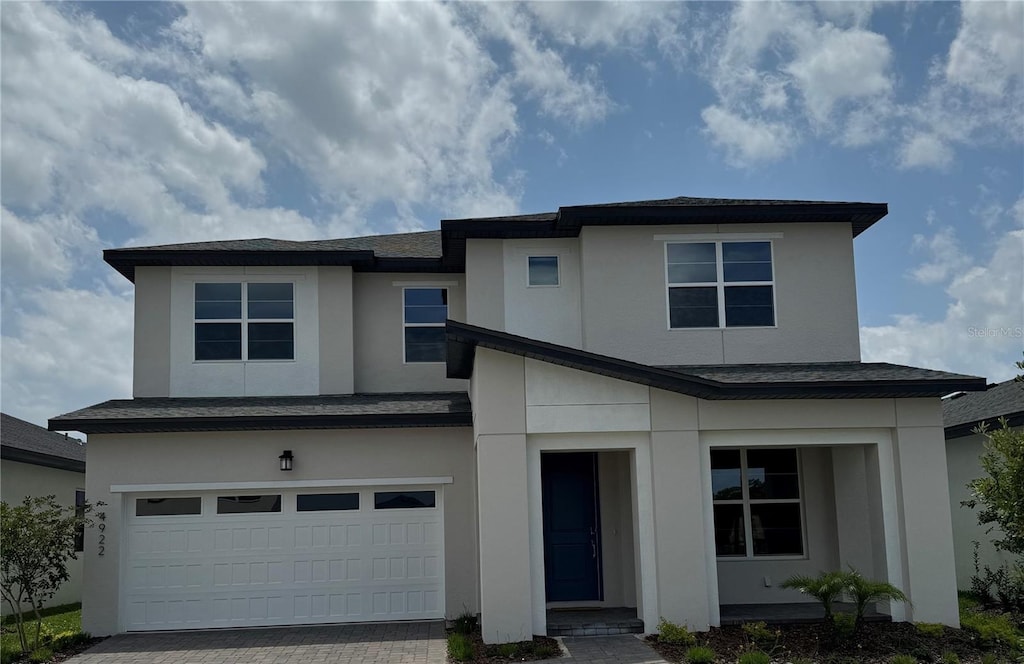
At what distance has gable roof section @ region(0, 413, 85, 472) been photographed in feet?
57.2

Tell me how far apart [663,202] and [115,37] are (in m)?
9.16

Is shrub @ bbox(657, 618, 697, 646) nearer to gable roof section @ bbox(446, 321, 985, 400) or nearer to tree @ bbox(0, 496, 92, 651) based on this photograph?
gable roof section @ bbox(446, 321, 985, 400)

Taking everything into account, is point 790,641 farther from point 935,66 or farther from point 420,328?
point 935,66

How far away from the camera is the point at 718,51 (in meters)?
14.5

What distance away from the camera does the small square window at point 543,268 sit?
15.3 meters

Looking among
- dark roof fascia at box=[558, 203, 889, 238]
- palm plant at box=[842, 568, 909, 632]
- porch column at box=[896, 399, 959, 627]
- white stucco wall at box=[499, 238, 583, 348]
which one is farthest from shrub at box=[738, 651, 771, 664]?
dark roof fascia at box=[558, 203, 889, 238]

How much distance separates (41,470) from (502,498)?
39.6ft

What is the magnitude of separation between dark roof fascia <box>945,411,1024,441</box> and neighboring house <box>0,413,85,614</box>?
53.8 ft

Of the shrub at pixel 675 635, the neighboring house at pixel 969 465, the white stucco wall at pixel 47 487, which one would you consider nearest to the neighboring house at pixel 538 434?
the shrub at pixel 675 635

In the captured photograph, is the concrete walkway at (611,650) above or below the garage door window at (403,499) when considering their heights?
below

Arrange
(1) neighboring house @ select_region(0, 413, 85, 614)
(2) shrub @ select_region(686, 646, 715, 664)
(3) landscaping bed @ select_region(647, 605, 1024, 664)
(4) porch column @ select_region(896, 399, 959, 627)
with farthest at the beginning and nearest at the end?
(1) neighboring house @ select_region(0, 413, 85, 614), (4) porch column @ select_region(896, 399, 959, 627), (3) landscaping bed @ select_region(647, 605, 1024, 664), (2) shrub @ select_region(686, 646, 715, 664)

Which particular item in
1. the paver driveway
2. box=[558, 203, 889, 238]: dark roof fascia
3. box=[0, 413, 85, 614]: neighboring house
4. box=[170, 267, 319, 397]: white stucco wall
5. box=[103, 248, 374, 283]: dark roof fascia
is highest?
box=[558, 203, 889, 238]: dark roof fascia

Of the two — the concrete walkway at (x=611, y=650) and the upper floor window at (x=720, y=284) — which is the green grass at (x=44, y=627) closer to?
the concrete walkway at (x=611, y=650)

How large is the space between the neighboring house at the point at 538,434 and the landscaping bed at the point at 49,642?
0.50 metres
